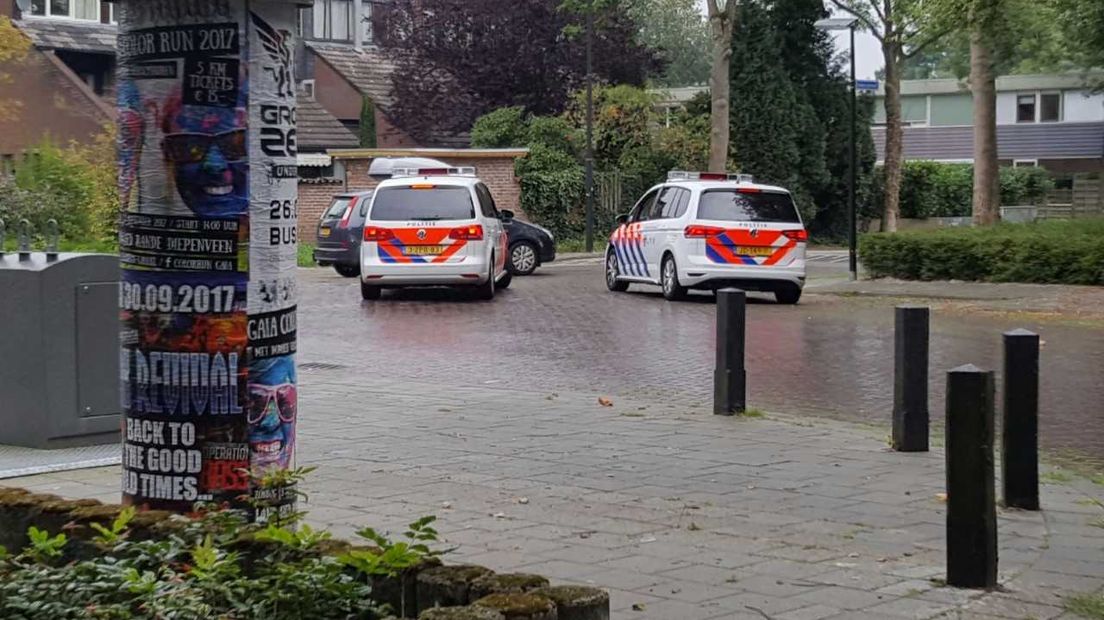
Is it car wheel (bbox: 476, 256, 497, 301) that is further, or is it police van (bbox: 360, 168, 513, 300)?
car wheel (bbox: 476, 256, 497, 301)

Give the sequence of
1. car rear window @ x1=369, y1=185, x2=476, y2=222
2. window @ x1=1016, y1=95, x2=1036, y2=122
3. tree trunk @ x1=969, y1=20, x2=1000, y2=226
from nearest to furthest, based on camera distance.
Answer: car rear window @ x1=369, y1=185, x2=476, y2=222, tree trunk @ x1=969, y1=20, x2=1000, y2=226, window @ x1=1016, y1=95, x2=1036, y2=122

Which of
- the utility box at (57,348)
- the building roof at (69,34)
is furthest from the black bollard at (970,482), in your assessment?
the building roof at (69,34)

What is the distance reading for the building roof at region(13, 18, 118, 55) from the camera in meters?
44.1

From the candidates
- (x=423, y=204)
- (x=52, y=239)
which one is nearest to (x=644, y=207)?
(x=423, y=204)

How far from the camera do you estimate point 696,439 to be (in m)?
9.67

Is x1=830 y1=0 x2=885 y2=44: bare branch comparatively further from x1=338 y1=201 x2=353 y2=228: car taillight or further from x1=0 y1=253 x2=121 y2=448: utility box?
x1=0 y1=253 x2=121 y2=448: utility box

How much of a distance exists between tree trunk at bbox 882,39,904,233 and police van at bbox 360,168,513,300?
25290 millimetres

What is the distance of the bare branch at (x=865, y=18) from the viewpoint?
43250 millimetres

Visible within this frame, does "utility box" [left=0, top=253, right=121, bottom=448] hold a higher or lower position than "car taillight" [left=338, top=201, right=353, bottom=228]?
lower

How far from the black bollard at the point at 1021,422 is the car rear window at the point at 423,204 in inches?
564

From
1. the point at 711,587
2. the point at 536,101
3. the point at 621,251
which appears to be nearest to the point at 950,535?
the point at 711,587

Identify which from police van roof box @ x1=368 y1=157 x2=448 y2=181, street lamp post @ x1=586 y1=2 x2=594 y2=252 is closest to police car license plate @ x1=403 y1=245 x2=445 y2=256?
police van roof box @ x1=368 y1=157 x2=448 y2=181

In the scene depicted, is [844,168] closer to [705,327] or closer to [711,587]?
[705,327]

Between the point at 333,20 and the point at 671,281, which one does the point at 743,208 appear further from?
the point at 333,20
